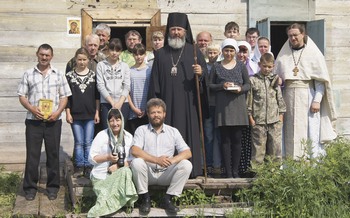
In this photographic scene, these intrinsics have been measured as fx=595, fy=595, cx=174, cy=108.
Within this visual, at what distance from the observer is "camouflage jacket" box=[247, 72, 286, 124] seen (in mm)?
6914

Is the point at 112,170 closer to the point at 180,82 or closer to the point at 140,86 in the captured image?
the point at 140,86

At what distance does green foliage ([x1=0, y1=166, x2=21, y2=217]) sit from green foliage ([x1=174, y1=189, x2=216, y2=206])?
1.89 m

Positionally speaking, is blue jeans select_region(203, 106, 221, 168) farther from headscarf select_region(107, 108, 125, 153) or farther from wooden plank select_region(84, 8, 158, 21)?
wooden plank select_region(84, 8, 158, 21)

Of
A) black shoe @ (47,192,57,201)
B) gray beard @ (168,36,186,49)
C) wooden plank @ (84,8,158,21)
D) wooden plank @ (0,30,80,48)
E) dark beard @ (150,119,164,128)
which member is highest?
wooden plank @ (84,8,158,21)

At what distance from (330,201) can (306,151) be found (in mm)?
680

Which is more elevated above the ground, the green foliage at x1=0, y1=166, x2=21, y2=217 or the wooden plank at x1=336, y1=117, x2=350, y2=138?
the wooden plank at x1=336, y1=117, x2=350, y2=138

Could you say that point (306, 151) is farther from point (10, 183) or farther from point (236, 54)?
point (10, 183)

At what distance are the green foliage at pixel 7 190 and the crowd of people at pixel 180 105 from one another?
374mm

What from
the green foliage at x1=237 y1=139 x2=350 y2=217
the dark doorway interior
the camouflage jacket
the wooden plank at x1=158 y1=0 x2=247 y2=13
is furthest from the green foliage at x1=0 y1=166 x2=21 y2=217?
the dark doorway interior

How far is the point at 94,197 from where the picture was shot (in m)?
6.49

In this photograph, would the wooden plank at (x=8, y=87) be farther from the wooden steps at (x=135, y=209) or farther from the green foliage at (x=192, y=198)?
the green foliage at (x=192, y=198)

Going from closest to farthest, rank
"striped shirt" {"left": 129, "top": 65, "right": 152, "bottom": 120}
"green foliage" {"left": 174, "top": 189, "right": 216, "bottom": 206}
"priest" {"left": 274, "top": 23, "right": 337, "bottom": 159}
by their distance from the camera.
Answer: "green foliage" {"left": 174, "top": 189, "right": 216, "bottom": 206} < "striped shirt" {"left": 129, "top": 65, "right": 152, "bottom": 120} < "priest" {"left": 274, "top": 23, "right": 337, "bottom": 159}

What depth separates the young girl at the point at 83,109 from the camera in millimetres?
7027

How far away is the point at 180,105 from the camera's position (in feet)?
22.7
